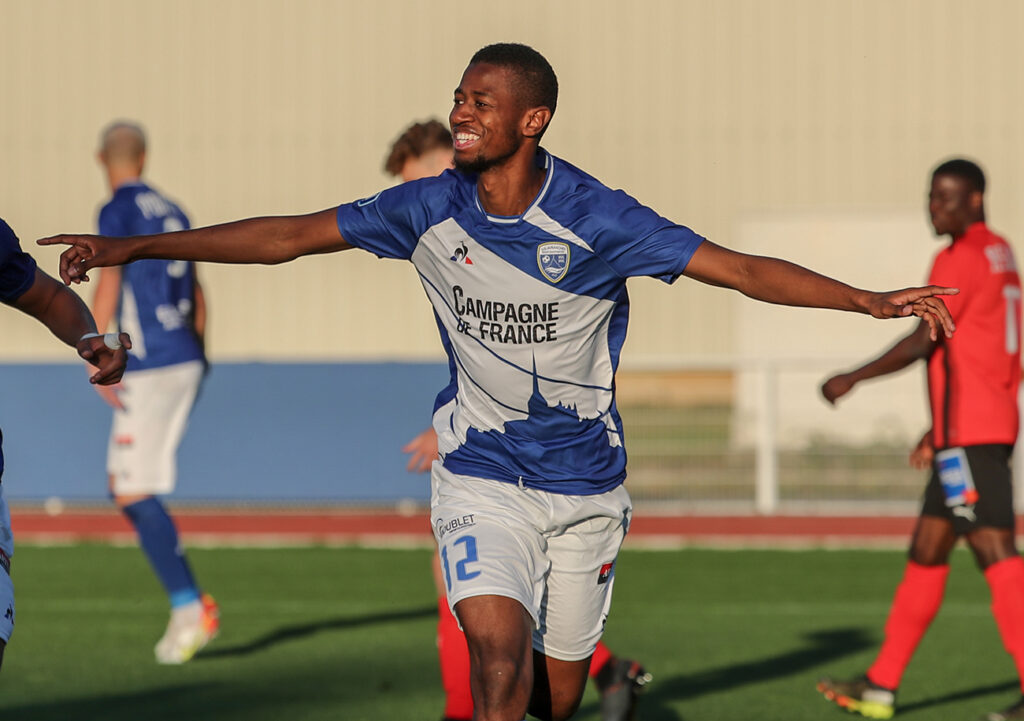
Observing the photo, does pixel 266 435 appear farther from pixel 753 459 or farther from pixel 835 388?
pixel 835 388

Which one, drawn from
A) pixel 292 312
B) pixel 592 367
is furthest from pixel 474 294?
pixel 292 312

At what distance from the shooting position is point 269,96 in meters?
22.9

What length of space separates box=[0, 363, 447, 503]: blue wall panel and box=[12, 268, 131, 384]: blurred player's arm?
30.1ft

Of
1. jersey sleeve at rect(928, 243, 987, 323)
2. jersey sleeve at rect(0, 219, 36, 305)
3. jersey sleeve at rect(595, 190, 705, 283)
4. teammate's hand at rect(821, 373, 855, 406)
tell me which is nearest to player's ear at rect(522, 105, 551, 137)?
jersey sleeve at rect(595, 190, 705, 283)

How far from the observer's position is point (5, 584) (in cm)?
427

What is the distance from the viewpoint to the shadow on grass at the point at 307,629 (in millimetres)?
8195

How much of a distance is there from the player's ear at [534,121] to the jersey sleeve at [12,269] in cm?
147

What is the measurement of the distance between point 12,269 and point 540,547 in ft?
5.70

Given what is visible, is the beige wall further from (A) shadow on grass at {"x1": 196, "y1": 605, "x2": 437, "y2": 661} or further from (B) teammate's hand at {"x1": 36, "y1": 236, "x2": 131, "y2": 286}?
(B) teammate's hand at {"x1": 36, "y1": 236, "x2": 131, "y2": 286}

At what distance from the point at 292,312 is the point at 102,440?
28.1ft

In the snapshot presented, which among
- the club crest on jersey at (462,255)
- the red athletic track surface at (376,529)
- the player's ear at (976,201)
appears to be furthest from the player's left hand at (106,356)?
the red athletic track surface at (376,529)

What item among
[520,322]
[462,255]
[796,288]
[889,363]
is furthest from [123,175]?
[796,288]

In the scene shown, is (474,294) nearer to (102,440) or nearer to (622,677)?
(622,677)

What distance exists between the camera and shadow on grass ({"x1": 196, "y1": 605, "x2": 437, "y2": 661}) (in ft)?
26.9
